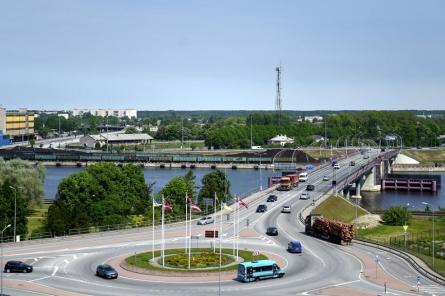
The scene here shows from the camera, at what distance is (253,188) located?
4983 inches

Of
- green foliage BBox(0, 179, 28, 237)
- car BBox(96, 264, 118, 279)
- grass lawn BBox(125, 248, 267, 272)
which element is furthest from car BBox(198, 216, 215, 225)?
car BBox(96, 264, 118, 279)

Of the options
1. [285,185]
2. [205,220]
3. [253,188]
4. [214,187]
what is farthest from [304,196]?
[253,188]

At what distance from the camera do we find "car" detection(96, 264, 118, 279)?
4372 centimetres

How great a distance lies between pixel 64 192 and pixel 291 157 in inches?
4994

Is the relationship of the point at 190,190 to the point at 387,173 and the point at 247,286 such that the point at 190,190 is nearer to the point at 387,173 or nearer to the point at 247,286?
the point at 247,286

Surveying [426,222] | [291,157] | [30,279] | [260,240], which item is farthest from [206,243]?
[291,157]

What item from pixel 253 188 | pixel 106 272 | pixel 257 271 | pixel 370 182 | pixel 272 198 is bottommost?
pixel 253 188

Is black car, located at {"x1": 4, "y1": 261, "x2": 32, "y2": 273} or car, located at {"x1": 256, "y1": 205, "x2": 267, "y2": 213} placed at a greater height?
car, located at {"x1": 256, "y1": 205, "x2": 267, "y2": 213}

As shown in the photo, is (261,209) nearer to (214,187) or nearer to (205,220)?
(214,187)

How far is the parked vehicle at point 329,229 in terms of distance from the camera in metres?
55.4

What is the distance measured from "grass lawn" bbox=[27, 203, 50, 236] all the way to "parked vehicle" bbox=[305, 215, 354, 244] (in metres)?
23.3

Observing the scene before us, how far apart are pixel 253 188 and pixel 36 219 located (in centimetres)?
5795

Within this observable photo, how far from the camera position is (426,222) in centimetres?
7950

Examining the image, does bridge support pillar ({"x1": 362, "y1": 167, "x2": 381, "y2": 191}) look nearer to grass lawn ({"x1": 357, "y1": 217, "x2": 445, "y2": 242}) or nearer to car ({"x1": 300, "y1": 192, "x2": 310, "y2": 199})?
car ({"x1": 300, "y1": 192, "x2": 310, "y2": 199})
